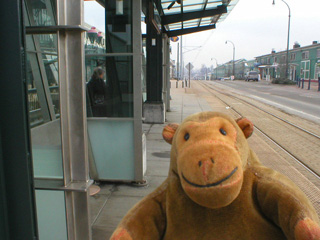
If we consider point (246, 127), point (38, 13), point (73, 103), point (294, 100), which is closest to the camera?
point (246, 127)

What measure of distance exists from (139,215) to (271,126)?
9216mm

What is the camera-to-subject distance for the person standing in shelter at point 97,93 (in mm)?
4629

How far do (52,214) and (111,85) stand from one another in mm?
2552

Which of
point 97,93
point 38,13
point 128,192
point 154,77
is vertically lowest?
point 128,192

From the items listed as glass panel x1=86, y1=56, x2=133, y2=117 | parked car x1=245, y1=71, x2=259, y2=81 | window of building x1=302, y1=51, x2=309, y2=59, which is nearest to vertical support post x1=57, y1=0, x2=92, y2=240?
glass panel x1=86, y1=56, x2=133, y2=117

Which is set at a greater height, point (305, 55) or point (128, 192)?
point (305, 55)

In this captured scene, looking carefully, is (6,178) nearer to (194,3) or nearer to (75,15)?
(75,15)

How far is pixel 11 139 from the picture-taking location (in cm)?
154

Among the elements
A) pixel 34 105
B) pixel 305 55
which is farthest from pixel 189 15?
pixel 305 55

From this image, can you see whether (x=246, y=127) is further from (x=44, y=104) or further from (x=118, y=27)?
(x=118, y=27)

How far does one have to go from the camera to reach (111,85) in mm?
4727

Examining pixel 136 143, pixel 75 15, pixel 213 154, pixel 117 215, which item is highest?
pixel 75 15

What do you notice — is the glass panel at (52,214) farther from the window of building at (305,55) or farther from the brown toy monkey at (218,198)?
the window of building at (305,55)

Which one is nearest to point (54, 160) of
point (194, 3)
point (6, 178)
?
point (6, 178)
